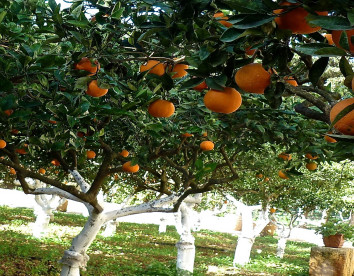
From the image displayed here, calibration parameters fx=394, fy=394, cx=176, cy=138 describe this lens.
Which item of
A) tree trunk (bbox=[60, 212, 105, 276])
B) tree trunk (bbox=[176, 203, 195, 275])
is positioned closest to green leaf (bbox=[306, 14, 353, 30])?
tree trunk (bbox=[60, 212, 105, 276])

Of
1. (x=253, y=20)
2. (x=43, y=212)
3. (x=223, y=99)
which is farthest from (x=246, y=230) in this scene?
(x=253, y=20)

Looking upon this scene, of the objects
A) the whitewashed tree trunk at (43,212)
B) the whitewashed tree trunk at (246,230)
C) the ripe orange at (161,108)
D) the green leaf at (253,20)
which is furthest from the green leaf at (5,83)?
the whitewashed tree trunk at (43,212)

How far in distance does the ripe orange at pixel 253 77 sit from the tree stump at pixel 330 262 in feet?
18.4

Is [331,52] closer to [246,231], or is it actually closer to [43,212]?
[246,231]

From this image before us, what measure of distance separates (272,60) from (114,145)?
4201 mm

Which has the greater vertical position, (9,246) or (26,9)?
(26,9)

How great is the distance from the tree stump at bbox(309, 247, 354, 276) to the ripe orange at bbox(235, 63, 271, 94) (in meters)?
5.60

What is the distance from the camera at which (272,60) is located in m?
1.25

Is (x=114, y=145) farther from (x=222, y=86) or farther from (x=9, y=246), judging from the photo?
(x=9, y=246)

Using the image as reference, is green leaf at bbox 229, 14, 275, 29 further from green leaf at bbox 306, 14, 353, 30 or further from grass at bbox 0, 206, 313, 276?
grass at bbox 0, 206, 313, 276

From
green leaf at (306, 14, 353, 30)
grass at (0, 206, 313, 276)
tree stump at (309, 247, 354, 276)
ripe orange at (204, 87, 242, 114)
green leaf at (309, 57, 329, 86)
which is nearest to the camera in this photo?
green leaf at (306, 14, 353, 30)

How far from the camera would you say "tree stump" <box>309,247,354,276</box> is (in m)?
6.06

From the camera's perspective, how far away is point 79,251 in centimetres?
538

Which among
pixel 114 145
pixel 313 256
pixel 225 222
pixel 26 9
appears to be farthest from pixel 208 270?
pixel 225 222
